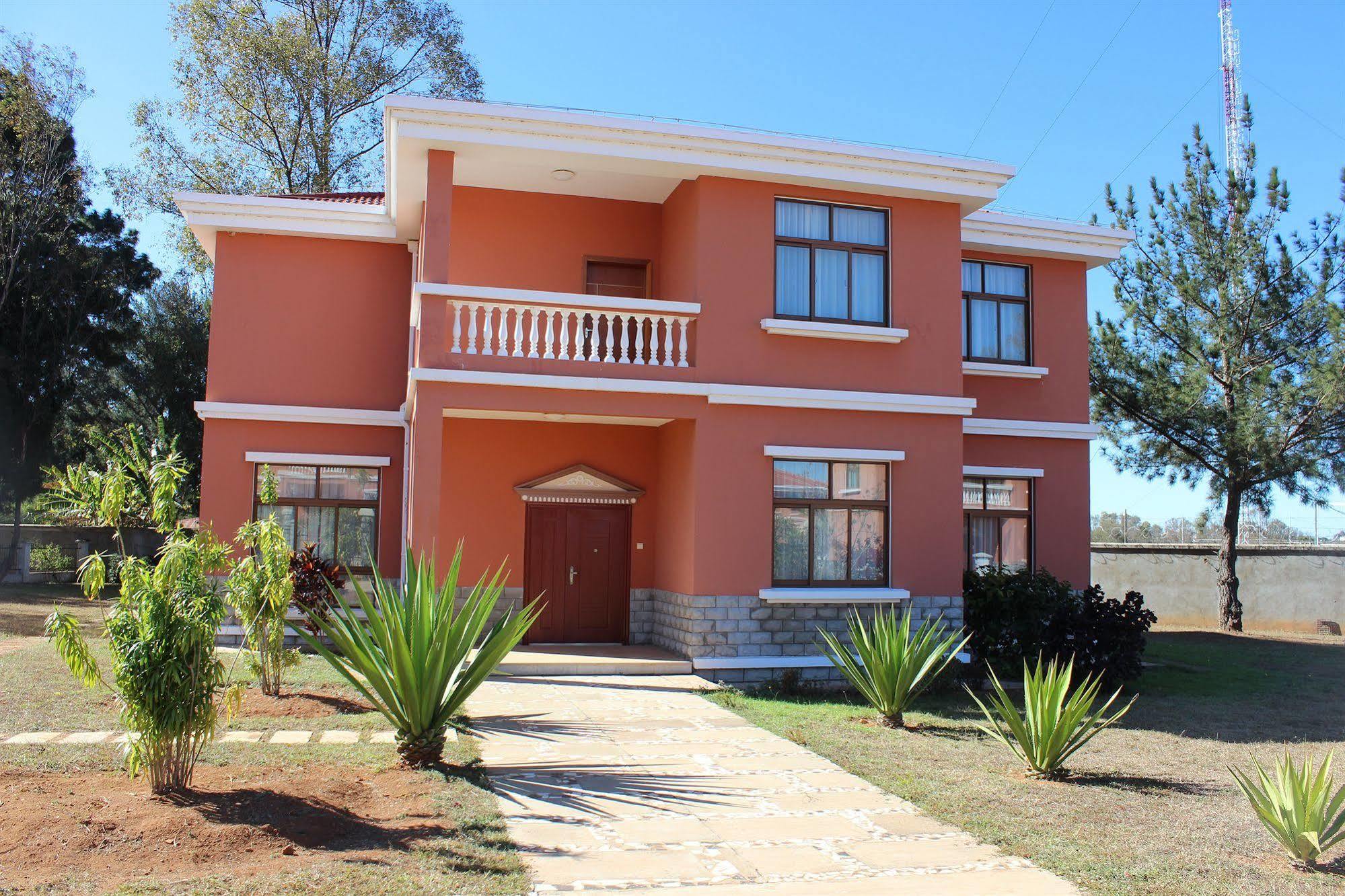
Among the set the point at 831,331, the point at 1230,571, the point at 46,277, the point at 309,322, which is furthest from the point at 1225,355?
the point at 46,277

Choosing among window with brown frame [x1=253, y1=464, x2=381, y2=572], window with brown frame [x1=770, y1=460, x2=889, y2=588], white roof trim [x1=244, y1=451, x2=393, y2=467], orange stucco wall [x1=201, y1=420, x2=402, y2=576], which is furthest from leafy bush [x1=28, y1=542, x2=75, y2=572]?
window with brown frame [x1=770, y1=460, x2=889, y2=588]

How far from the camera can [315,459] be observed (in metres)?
14.7

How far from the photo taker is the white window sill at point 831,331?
12930 millimetres

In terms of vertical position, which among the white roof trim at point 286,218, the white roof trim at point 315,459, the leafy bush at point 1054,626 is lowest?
the leafy bush at point 1054,626

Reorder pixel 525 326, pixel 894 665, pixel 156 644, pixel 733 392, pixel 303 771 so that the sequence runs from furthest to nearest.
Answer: pixel 525 326
pixel 733 392
pixel 894 665
pixel 303 771
pixel 156 644

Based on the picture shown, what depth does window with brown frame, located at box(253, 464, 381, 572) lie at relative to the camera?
14.6 metres

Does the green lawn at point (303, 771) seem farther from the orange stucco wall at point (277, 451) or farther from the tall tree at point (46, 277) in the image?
the tall tree at point (46, 277)

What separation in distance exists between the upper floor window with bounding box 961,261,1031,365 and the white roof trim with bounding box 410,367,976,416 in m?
2.47

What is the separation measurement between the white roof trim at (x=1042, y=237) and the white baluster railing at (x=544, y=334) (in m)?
4.99

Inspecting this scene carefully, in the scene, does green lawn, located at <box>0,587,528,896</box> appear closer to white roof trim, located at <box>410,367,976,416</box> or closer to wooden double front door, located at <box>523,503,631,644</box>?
wooden double front door, located at <box>523,503,631,644</box>

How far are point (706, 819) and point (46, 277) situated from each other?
23801 millimetres

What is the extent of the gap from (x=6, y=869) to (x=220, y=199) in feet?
36.1

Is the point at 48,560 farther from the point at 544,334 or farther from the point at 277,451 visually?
the point at 544,334

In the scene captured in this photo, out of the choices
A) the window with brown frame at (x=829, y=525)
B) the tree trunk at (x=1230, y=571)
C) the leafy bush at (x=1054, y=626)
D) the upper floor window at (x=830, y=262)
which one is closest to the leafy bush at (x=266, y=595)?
the window with brown frame at (x=829, y=525)
